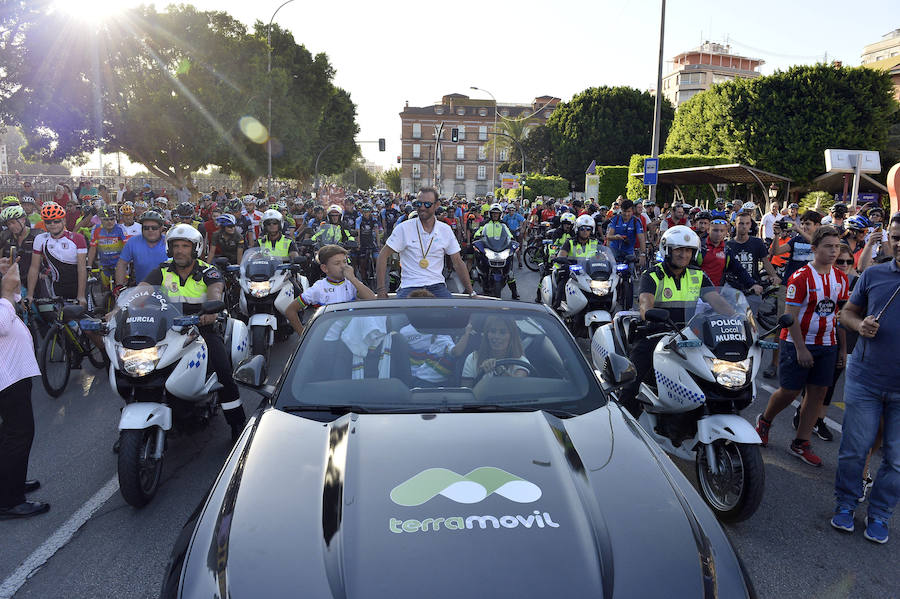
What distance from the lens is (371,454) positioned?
2758mm

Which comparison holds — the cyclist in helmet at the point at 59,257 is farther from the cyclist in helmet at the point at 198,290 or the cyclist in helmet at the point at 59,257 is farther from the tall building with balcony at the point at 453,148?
the tall building with balcony at the point at 453,148

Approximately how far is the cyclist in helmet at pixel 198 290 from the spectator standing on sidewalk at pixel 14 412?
1.21 m

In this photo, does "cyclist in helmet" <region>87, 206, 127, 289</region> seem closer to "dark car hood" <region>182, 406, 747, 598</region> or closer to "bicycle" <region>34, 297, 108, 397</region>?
"bicycle" <region>34, 297, 108, 397</region>

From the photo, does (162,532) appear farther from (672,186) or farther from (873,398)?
(672,186)

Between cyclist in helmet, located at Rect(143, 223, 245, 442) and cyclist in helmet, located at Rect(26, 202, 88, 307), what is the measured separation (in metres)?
2.31

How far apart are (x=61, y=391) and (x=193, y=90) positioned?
115ft

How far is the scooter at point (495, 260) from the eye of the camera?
40.9 ft

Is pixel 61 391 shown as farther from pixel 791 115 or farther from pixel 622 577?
pixel 791 115

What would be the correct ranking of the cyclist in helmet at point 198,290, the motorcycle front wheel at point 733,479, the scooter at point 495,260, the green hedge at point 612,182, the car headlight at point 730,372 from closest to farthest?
the motorcycle front wheel at point 733,479 < the car headlight at point 730,372 < the cyclist in helmet at point 198,290 < the scooter at point 495,260 < the green hedge at point 612,182

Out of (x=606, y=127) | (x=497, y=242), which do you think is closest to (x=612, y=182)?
(x=606, y=127)

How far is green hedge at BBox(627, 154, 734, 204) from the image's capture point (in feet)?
124

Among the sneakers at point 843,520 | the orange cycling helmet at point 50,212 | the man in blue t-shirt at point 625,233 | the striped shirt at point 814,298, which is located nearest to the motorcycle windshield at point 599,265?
the man in blue t-shirt at point 625,233

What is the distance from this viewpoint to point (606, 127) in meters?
67.8

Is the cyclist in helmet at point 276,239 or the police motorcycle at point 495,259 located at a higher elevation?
the cyclist in helmet at point 276,239
